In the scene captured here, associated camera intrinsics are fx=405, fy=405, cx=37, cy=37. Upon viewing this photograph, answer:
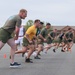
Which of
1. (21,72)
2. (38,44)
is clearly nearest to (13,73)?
(21,72)

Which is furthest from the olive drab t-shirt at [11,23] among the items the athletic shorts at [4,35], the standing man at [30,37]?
the standing man at [30,37]

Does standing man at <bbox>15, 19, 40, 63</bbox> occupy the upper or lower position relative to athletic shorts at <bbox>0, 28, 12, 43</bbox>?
lower

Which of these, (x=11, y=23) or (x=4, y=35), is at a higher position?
(x=11, y=23)

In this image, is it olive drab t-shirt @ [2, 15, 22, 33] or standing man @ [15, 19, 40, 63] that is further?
standing man @ [15, 19, 40, 63]

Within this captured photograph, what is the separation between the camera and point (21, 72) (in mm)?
11367

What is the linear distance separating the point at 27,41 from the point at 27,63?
781mm

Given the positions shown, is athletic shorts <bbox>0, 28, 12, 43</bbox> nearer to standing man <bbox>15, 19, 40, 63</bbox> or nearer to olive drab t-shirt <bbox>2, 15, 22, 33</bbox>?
olive drab t-shirt <bbox>2, 15, 22, 33</bbox>

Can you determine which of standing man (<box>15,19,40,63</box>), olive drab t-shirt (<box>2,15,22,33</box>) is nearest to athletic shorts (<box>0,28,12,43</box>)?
olive drab t-shirt (<box>2,15,22,33</box>)

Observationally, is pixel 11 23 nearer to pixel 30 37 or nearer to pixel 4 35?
pixel 4 35

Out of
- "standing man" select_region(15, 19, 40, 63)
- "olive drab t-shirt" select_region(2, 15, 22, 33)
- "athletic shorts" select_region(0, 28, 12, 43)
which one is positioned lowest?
"standing man" select_region(15, 19, 40, 63)

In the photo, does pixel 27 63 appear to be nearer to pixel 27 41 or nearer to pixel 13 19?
pixel 27 41

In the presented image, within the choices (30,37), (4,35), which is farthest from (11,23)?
(30,37)

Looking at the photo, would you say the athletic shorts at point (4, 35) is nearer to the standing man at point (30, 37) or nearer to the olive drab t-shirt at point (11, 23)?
the olive drab t-shirt at point (11, 23)

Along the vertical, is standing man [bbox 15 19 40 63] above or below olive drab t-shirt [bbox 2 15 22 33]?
below
